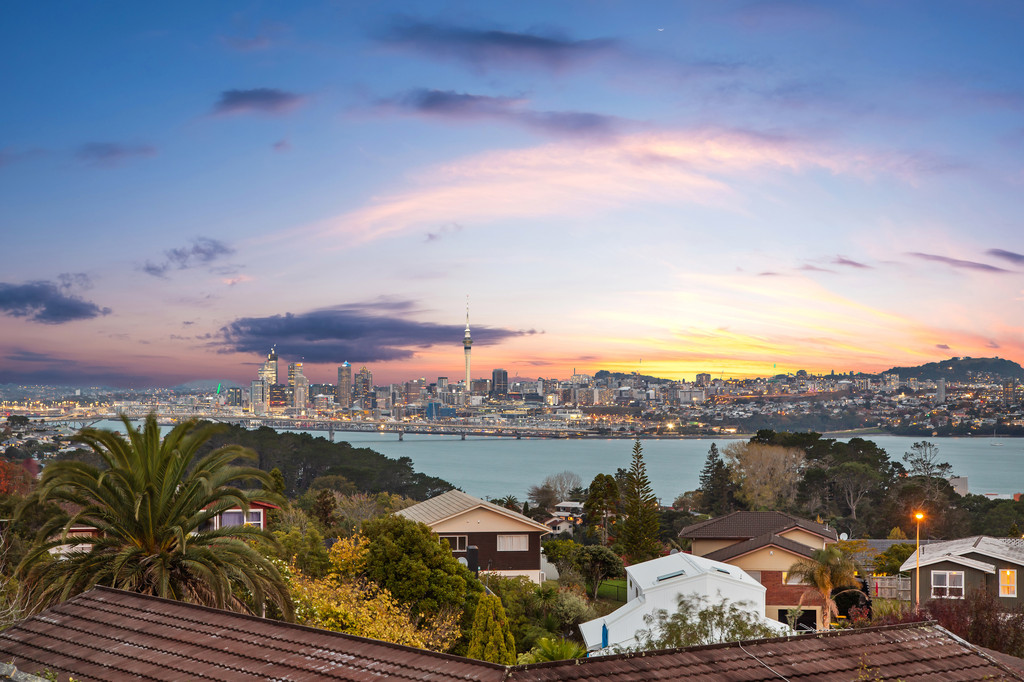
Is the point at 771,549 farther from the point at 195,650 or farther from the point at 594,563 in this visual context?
the point at 195,650

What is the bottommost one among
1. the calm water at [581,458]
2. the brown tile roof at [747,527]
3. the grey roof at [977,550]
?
the calm water at [581,458]

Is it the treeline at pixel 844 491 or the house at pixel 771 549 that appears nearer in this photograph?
the house at pixel 771 549

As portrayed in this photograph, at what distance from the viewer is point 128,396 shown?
481 ft

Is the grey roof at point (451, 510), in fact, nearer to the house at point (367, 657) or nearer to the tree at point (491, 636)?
the tree at point (491, 636)

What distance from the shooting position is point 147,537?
1073cm

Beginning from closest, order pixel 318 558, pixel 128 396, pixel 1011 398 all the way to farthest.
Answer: pixel 318 558 → pixel 128 396 → pixel 1011 398

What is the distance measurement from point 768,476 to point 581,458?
70743mm

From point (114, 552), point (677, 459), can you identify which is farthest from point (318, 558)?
point (677, 459)

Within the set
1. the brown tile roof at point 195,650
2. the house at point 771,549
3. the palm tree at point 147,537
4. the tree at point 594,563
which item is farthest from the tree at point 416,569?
the brown tile roof at point 195,650

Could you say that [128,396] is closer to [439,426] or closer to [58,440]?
[439,426]

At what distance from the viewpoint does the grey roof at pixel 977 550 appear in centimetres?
2366

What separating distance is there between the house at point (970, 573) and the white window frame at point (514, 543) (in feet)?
40.0

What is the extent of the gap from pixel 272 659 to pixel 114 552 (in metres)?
6.00

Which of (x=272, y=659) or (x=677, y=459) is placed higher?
(x=272, y=659)
